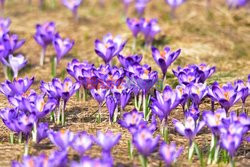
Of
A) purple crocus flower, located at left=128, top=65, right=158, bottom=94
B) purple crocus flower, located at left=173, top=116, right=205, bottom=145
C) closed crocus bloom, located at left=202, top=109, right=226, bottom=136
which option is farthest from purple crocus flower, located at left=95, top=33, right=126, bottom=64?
closed crocus bloom, located at left=202, top=109, right=226, bottom=136

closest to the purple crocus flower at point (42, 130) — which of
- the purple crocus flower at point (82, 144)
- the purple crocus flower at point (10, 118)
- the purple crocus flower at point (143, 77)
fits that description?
the purple crocus flower at point (10, 118)

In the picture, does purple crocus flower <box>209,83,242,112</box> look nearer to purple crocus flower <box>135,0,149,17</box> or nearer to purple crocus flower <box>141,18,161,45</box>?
purple crocus flower <box>141,18,161,45</box>

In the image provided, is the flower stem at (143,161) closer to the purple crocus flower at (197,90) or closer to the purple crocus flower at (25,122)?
the purple crocus flower at (25,122)

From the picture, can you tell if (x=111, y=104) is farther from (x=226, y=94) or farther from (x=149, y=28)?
(x=149, y=28)

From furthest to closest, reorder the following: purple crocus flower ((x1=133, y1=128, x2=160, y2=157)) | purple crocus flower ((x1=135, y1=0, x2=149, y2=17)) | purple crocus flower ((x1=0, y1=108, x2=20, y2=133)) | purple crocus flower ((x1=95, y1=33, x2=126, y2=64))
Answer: purple crocus flower ((x1=135, y1=0, x2=149, y2=17)) → purple crocus flower ((x1=95, y1=33, x2=126, y2=64)) → purple crocus flower ((x1=0, y1=108, x2=20, y2=133)) → purple crocus flower ((x1=133, y1=128, x2=160, y2=157))

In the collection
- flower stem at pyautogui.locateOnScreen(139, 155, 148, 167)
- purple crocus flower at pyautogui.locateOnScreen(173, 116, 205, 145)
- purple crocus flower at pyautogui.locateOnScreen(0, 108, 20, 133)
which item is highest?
purple crocus flower at pyautogui.locateOnScreen(0, 108, 20, 133)

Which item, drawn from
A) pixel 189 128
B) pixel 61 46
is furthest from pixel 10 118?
pixel 61 46

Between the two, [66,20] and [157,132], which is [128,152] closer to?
[157,132]

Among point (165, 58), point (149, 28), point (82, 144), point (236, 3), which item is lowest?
point (82, 144)

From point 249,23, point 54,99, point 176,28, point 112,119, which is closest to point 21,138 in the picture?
point 54,99
